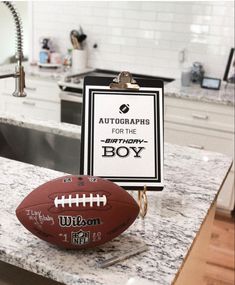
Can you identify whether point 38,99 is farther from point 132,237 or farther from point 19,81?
point 132,237

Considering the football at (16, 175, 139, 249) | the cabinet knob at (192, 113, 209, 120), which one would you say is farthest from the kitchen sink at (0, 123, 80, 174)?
the cabinet knob at (192, 113, 209, 120)

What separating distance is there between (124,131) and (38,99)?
8.08 ft

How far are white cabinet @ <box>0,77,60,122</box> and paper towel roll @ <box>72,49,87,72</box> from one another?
41 centimetres

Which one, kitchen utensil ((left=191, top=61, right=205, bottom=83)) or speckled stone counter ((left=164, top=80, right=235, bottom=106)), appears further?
kitchen utensil ((left=191, top=61, right=205, bottom=83))

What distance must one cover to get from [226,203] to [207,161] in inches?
66.4

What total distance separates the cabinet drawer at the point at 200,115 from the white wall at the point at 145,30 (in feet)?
2.16

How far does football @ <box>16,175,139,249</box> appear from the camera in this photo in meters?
0.77

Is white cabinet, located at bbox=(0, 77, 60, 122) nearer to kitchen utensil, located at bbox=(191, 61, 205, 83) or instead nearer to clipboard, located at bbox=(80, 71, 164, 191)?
kitchen utensil, located at bbox=(191, 61, 205, 83)

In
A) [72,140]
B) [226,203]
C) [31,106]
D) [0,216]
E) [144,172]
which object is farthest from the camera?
[31,106]

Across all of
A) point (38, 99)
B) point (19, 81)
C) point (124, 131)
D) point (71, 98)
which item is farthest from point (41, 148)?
point (38, 99)

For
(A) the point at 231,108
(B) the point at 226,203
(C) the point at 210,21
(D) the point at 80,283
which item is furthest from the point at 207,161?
(C) the point at 210,21

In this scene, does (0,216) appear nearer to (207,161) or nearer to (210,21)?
(207,161)

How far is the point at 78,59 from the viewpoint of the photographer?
3623 millimetres

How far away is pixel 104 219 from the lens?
79 centimetres
